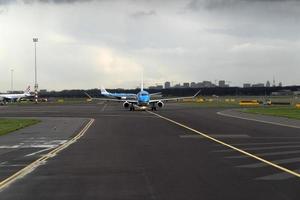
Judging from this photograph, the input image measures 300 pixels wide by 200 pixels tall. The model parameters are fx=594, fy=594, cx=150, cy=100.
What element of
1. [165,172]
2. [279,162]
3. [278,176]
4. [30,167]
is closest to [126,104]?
[279,162]

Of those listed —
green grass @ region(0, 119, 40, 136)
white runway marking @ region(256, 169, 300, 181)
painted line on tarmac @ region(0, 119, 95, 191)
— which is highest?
white runway marking @ region(256, 169, 300, 181)

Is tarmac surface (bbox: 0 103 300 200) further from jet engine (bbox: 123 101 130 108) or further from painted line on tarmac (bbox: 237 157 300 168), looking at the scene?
jet engine (bbox: 123 101 130 108)

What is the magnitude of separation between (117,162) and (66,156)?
2.66 metres

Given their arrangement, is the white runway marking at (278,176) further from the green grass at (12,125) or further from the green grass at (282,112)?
the green grass at (282,112)

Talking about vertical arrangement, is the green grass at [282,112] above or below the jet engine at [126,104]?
below

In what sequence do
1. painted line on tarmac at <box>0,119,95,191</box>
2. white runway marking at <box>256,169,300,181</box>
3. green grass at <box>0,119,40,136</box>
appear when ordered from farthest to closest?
1. green grass at <box>0,119,40,136</box>
2. white runway marking at <box>256,169,300,181</box>
3. painted line on tarmac at <box>0,119,95,191</box>

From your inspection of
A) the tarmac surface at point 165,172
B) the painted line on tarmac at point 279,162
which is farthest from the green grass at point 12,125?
the painted line on tarmac at point 279,162

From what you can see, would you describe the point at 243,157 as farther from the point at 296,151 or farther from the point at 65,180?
the point at 65,180

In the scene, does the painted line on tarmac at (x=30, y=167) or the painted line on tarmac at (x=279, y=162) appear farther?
the painted line on tarmac at (x=279, y=162)

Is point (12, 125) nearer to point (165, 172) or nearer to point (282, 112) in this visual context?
point (165, 172)

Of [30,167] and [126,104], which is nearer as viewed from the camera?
[30,167]

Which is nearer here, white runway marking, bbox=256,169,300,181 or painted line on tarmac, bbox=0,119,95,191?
painted line on tarmac, bbox=0,119,95,191

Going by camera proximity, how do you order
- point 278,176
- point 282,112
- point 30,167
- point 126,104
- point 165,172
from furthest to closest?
point 126,104
point 282,112
point 30,167
point 165,172
point 278,176

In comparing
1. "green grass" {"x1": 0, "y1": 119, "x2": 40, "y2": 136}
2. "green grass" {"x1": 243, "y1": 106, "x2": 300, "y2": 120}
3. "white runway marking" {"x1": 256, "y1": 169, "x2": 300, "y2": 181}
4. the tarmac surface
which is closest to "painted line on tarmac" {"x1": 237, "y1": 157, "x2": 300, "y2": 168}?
the tarmac surface
